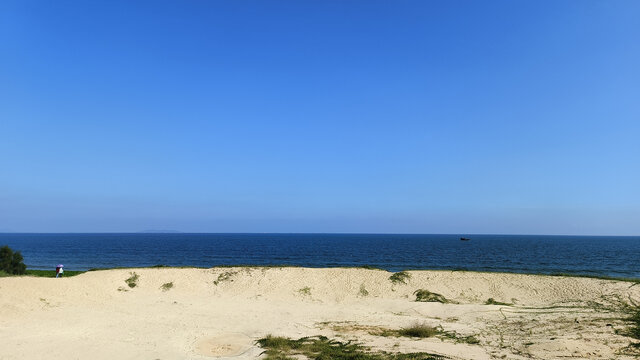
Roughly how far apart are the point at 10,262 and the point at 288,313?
3022cm

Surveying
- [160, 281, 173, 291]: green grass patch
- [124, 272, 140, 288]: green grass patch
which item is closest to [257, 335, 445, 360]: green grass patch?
Answer: [160, 281, 173, 291]: green grass patch

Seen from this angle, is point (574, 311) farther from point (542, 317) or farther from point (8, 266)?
point (8, 266)

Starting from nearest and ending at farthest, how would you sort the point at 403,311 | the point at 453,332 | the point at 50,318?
the point at 453,332 < the point at 50,318 < the point at 403,311

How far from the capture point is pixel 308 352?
14305 millimetres

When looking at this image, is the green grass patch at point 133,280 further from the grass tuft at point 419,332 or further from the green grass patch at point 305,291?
the grass tuft at point 419,332

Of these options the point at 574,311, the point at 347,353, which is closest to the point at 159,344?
the point at 347,353

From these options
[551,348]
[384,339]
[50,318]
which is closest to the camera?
[551,348]

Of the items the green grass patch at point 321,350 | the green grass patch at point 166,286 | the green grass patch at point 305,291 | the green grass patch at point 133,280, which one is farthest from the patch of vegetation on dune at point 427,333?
the green grass patch at point 133,280

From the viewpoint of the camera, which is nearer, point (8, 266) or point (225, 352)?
point (225, 352)

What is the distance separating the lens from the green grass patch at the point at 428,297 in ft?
87.5

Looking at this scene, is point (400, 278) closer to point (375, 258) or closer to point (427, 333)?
point (427, 333)

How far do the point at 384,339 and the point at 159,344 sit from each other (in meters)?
10.1

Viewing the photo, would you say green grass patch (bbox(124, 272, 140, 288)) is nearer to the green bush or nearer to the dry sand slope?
the dry sand slope

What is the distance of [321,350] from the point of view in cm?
1450
